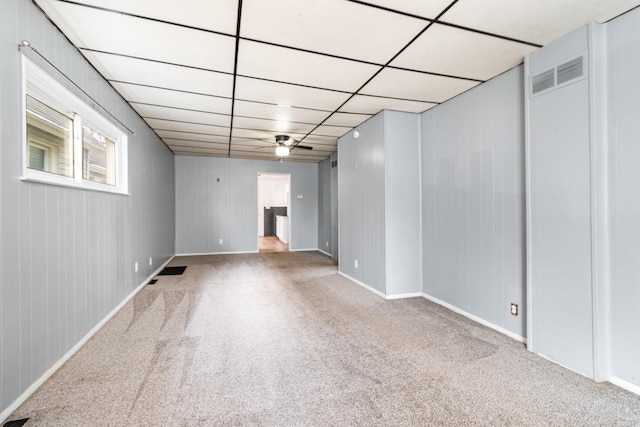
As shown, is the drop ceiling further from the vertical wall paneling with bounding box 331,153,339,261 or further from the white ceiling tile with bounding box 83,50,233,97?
the vertical wall paneling with bounding box 331,153,339,261

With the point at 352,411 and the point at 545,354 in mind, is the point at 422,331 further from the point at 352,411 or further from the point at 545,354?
the point at 352,411

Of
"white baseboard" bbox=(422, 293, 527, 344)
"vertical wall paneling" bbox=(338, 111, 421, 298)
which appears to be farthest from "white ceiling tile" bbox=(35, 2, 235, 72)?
"white baseboard" bbox=(422, 293, 527, 344)

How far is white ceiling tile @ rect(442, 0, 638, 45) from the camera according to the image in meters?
1.74

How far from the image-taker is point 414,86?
296 centimetres

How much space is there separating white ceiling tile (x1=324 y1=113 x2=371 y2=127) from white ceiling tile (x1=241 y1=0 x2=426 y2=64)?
154 cm

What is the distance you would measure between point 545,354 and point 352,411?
5.45 feet

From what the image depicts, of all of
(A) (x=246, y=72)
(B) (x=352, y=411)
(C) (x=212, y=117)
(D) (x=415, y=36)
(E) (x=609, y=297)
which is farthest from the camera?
(C) (x=212, y=117)

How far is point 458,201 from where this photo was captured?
315 centimetres

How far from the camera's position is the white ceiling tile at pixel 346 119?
153 inches

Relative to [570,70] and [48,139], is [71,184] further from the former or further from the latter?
[570,70]

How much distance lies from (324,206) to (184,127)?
394 cm

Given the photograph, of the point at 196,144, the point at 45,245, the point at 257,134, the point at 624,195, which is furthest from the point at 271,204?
the point at 624,195

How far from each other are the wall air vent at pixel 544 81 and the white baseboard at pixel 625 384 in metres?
Result: 2.06

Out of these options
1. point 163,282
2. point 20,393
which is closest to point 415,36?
point 20,393
